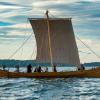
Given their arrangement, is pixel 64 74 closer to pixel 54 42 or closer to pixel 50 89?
pixel 54 42

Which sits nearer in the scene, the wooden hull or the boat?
the wooden hull

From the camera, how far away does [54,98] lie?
4494cm

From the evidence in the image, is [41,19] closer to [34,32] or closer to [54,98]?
[34,32]

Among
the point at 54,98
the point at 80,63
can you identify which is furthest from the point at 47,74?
the point at 54,98

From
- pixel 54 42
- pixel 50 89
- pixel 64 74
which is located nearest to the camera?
pixel 50 89

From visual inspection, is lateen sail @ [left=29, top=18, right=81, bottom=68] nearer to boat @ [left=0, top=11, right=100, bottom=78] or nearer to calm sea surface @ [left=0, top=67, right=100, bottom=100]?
boat @ [left=0, top=11, right=100, bottom=78]

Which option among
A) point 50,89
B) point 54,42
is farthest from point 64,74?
point 50,89

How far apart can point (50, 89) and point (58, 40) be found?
89.1ft

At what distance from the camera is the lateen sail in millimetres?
82875

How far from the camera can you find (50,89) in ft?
190

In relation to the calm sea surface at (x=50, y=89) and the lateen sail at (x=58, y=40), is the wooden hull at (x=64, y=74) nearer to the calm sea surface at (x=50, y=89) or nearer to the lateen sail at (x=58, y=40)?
the calm sea surface at (x=50, y=89)

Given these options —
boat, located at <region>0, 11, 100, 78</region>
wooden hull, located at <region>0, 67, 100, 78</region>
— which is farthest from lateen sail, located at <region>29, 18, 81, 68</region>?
wooden hull, located at <region>0, 67, 100, 78</region>

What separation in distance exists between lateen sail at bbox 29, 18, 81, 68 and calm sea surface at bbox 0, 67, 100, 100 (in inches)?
195

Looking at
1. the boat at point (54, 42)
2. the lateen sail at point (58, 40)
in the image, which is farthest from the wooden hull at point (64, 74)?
the lateen sail at point (58, 40)
